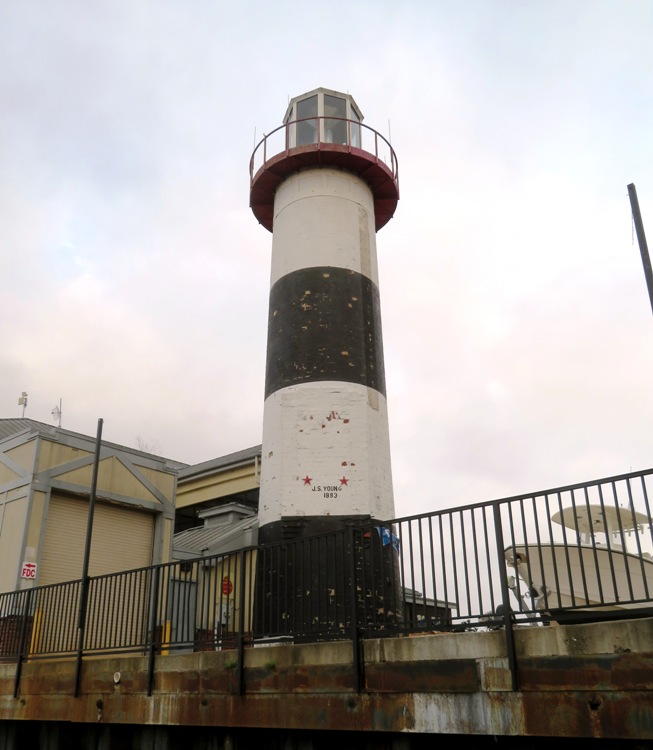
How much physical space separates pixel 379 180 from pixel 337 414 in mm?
6395

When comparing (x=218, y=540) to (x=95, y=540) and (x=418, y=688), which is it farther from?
(x=418, y=688)

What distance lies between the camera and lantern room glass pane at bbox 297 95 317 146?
1725 cm

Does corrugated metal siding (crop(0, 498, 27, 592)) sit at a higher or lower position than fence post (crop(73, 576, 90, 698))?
higher

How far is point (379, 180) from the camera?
1714 centimetres

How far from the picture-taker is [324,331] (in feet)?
47.1

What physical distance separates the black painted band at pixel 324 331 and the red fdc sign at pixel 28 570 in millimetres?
6622

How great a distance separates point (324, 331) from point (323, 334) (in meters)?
0.07

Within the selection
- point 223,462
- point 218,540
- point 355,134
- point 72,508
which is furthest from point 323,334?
point 223,462

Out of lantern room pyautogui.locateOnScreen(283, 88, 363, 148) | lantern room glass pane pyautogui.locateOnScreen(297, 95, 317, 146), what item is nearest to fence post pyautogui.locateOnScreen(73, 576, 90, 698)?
lantern room pyautogui.locateOnScreen(283, 88, 363, 148)

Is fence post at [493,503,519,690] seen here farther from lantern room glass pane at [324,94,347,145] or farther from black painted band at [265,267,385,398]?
lantern room glass pane at [324,94,347,145]

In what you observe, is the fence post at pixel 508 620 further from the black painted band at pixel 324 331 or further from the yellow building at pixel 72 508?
the yellow building at pixel 72 508

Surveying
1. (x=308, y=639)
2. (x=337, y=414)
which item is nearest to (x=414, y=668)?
(x=308, y=639)

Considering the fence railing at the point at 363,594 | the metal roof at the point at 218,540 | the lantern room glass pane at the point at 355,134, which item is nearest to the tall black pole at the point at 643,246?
the fence railing at the point at 363,594

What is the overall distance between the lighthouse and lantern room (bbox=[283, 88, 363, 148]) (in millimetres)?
33
